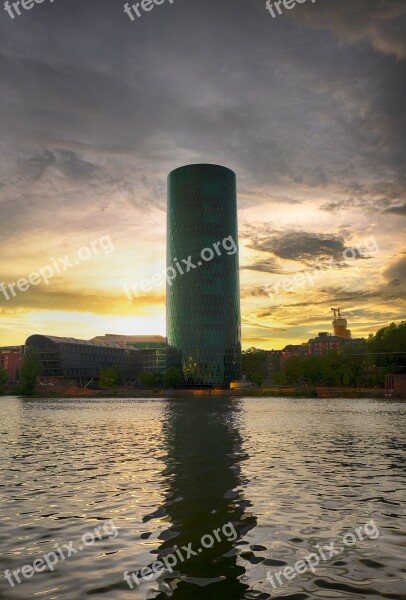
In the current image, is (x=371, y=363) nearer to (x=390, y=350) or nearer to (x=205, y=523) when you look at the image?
(x=390, y=350)

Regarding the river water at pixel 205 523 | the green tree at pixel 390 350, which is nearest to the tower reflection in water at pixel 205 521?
the river water at pixel 205 523

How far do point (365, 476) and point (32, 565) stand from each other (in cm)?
1752

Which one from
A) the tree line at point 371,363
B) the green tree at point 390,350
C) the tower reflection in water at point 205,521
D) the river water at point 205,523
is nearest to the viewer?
the tower reflection in water at point 205,521

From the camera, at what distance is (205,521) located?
17453 millimetres

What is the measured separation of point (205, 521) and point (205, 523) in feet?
0.88

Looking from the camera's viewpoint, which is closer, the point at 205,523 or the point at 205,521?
the point at 205,523

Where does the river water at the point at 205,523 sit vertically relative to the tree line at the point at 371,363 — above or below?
below

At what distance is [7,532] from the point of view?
16.2 metres

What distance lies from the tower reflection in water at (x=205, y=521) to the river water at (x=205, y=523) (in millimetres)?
48

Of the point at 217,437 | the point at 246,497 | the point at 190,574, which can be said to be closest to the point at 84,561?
the point at 190,574

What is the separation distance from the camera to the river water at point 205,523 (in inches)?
469

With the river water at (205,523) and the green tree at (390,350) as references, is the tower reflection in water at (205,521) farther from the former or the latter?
the green tree at (390,350)

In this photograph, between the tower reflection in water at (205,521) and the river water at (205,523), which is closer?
the tower reflection in water at (205,521)

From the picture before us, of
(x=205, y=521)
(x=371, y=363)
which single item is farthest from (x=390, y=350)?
(x=205, y=521)
